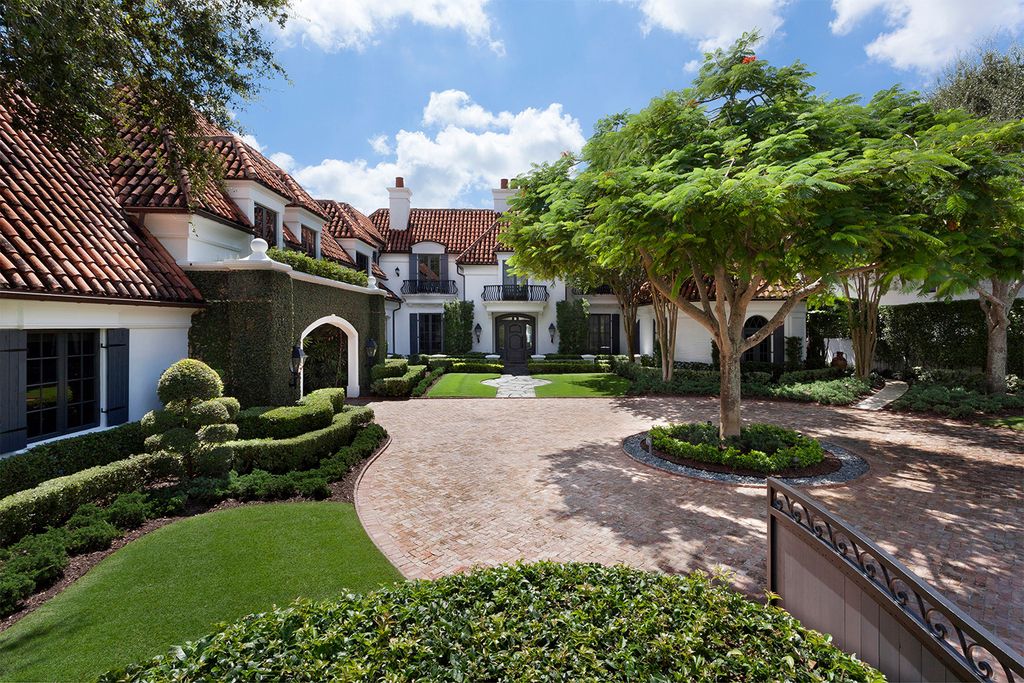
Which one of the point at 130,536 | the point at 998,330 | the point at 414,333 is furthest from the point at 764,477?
the point at 414,333

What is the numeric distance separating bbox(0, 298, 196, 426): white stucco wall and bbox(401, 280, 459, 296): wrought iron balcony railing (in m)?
18.1

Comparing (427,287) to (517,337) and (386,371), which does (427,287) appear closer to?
(517,337)

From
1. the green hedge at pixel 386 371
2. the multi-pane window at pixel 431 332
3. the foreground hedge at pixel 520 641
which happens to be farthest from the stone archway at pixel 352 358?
the foreground hedge at pixel 520 641

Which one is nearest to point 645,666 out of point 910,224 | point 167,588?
point 167,588

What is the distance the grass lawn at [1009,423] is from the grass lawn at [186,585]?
16.0 m

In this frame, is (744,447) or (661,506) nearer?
(661,506)

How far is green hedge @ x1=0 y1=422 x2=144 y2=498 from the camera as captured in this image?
19.5 ft

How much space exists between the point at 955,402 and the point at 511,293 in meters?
20.2

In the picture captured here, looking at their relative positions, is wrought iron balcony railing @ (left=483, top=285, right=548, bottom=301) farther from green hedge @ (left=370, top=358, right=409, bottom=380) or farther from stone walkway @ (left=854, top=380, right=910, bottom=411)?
stone walkway @ (left=854, top=380, right=910, bottom=411)

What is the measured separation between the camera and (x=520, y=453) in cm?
991

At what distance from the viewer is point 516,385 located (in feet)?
67.5

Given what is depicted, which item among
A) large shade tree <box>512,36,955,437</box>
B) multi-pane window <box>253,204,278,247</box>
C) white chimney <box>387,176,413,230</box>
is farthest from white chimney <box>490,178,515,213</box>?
large shade tree <box>512,36,955,437</box>

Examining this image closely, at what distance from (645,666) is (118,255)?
1117 centimetres

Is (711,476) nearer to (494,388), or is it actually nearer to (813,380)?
(494,388)
